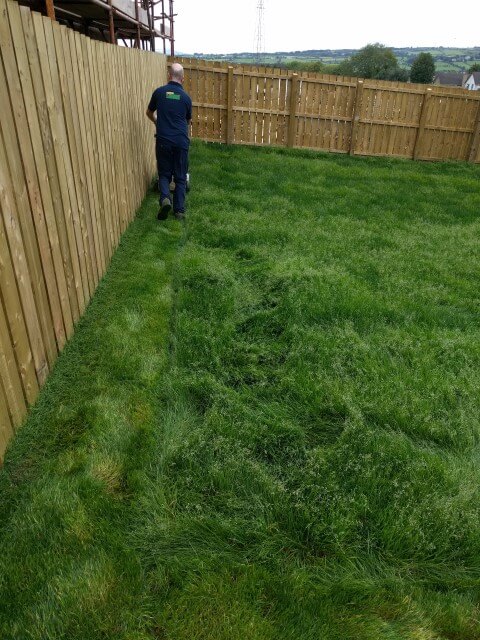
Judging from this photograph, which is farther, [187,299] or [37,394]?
[187,299]

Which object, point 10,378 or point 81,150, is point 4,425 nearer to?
point 10,378

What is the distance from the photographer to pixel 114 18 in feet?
32.6

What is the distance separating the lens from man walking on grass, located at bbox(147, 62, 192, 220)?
18.7 feet

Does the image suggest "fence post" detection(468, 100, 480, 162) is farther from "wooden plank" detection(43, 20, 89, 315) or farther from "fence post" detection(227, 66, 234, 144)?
"wooden plank" detection(43, 20, 89, 315)

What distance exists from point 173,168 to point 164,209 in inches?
25.8

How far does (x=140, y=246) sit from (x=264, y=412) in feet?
10.0

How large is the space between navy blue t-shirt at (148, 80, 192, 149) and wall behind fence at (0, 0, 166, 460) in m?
1.18

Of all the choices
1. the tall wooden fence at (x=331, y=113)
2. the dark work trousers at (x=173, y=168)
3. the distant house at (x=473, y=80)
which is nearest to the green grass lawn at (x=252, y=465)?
the dark work trousers at (x=173, y=168)

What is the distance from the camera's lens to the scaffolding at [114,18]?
7.23m

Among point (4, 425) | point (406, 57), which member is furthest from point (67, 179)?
point (406, 57)

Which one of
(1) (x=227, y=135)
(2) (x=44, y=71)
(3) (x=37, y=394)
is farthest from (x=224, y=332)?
(1) (x=227, y=135)

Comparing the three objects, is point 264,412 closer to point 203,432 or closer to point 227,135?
point 203,432

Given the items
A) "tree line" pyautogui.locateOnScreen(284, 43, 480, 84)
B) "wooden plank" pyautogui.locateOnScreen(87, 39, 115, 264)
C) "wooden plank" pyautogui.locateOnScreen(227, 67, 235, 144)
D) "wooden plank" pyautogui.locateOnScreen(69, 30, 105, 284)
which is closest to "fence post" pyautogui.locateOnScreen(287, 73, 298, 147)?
"wooden plank" pyautogui.locateOnScreen(227, 67, 235, 144)

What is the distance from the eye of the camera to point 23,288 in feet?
7.63
